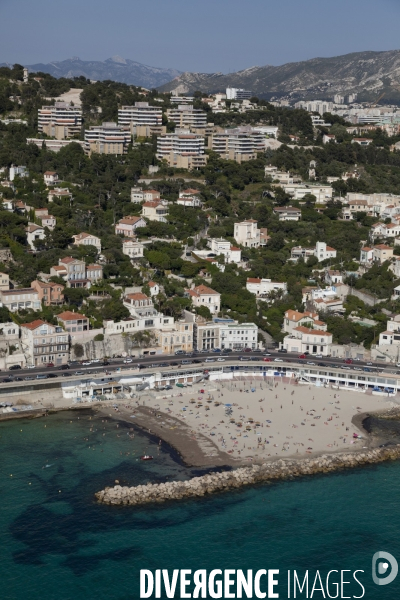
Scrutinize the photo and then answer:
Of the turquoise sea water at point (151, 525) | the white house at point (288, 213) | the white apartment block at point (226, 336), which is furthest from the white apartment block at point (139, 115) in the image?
the turquoise sea water at point (151, 525)

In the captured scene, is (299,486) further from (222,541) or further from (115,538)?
(115,538)

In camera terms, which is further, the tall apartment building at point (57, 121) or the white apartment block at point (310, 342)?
the tall apartment building at point (57, 121)

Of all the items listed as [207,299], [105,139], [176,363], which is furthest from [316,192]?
[176,363]

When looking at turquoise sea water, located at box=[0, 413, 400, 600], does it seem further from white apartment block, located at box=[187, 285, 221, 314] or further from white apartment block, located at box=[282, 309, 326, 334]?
white apartment block, located at box=[187, 285, 221, 314]

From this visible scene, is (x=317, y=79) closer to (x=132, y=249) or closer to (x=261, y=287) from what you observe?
(x=132, y=249)

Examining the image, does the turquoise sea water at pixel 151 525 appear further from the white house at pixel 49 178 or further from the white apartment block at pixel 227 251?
the white house at pixel 49 178

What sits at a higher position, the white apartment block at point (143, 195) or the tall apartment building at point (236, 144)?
the tall apartment building at point (236, 144)
